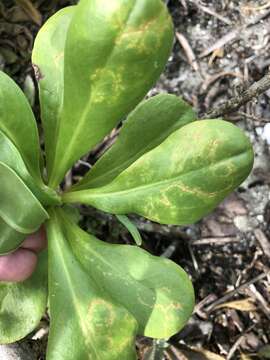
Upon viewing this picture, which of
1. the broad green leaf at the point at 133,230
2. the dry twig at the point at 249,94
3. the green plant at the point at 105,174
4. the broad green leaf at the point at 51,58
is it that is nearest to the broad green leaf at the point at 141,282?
the green plant at the point at 105,174

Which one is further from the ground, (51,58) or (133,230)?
(51,58)

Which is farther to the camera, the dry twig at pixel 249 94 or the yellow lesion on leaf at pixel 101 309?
the dry twig at pixel 249 94

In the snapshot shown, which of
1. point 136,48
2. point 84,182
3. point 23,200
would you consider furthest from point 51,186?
point 136,48

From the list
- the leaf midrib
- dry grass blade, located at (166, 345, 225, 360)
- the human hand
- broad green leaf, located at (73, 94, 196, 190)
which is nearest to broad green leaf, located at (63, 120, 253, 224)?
the leaf midrib

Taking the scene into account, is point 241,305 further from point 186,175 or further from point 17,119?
point 17,119

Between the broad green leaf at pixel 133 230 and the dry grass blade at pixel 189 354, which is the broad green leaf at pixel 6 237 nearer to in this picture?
the broad green leaf at pixel 133 230

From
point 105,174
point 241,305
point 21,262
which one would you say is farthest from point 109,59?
point 241,305

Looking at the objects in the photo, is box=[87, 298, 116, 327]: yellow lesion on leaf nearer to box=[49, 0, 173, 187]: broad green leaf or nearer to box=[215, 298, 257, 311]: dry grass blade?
box=[49, 0, 173, 187]: broad green leaf
